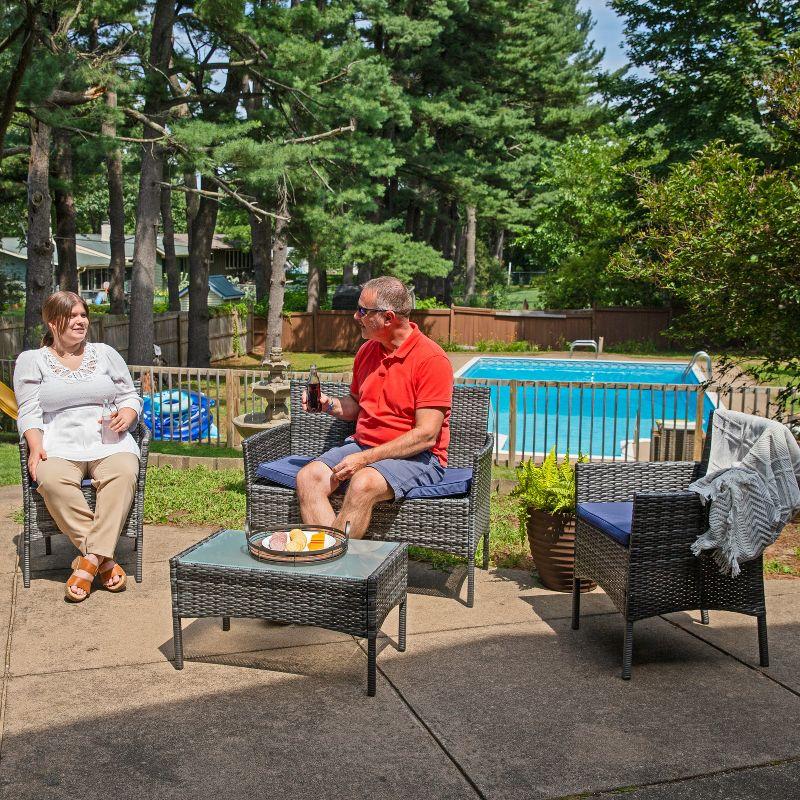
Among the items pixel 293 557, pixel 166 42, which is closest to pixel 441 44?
pixel 166 42

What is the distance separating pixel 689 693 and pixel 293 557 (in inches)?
64.0

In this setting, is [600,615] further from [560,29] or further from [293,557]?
[560,29]

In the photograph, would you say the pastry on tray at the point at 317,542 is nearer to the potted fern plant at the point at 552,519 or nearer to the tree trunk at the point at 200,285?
the potted fern plant at the point at 552,519

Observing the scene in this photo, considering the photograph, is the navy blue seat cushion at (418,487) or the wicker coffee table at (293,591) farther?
the navy blue seat cushion at (418,487)

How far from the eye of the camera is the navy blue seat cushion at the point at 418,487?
4.53m

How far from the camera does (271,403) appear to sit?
7.73 meters

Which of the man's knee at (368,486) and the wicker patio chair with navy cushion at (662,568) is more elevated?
the man's knee at (368,486)

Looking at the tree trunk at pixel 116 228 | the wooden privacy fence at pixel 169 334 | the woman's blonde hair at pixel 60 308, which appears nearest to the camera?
the woman's blonde hair at pixel 60 308

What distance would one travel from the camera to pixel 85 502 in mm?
4645

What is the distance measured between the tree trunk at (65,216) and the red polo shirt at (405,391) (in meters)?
14.6

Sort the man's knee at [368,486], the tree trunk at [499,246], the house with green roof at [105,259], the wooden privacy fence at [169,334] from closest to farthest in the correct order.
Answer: the man's knee at [368,486]
the wooden privacy fence at [169,334]
the house with green roof at [105,259]
the tree trunk at [499,246]

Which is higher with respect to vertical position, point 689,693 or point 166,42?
point 166,42

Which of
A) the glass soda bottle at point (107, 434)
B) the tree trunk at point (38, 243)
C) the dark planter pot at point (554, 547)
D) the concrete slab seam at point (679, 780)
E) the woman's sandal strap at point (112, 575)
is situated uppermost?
the tree trunk at point (38, 243)

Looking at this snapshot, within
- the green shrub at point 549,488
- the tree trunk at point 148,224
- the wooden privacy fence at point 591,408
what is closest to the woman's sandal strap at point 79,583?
the green shrub at point 549,488
